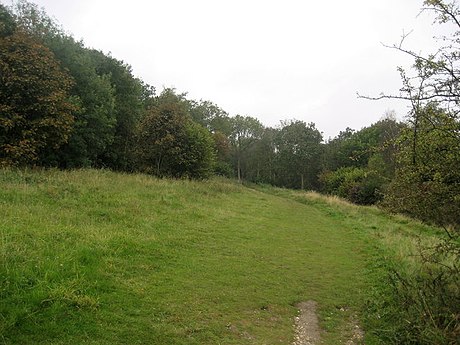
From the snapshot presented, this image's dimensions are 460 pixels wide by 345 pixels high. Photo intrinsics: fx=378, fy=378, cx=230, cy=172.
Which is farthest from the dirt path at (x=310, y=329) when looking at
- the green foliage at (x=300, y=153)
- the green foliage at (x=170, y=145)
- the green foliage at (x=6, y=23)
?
the green foliage at (x=300, y=153)

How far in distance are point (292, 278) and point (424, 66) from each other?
5699 millimetres

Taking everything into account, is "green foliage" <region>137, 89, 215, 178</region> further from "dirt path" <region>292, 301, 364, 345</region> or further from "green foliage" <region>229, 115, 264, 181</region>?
"green foliage" <region>229, 115, 264, 181</region>

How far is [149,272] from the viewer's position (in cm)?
814

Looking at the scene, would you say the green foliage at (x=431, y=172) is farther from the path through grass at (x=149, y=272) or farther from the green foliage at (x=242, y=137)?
the green foliage at (x=242, y=137)

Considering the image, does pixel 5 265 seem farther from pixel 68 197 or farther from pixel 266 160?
pixel 266 160

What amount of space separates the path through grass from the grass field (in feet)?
0.09

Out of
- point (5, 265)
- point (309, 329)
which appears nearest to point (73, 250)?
point (5, 265)

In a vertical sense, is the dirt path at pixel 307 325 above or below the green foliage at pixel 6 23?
below

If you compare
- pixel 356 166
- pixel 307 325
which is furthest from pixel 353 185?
pixel 307 325

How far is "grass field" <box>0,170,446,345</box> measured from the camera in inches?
228

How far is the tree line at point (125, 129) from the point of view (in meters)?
6.67

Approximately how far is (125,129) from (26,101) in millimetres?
18180

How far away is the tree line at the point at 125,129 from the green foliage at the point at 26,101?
0.14ft

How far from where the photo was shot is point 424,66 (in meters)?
6.59
